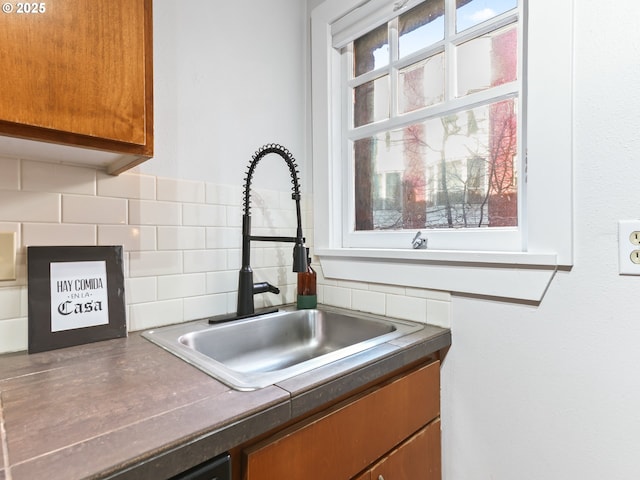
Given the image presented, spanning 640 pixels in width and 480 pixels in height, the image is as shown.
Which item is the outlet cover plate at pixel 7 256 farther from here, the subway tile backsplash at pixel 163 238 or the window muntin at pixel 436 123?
the window muntin at pixel 436 123

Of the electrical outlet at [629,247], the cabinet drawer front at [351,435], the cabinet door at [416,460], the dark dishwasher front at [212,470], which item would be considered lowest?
the cabinet door at [416,460]

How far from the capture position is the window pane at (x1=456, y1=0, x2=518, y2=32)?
101 centimetres

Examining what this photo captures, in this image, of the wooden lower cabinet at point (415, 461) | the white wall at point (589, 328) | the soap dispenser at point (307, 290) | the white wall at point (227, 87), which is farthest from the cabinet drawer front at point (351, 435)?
the white wall at point (227, 87)

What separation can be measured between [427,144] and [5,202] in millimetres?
1213

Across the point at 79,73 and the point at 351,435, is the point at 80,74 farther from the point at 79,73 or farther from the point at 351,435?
the point at 351,435

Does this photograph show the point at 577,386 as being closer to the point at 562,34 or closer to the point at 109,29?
the point at 562,34

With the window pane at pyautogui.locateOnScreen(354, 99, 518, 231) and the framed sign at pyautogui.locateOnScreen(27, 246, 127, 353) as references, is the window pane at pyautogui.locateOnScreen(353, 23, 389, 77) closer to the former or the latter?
the window pane at pyautogui.locateOnScreen(354, 99, 518, 231)

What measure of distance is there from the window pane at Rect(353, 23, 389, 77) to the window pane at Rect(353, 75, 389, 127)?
60mm

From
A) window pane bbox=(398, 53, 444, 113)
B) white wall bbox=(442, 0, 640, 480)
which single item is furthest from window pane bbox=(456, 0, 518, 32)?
white wall bbox=(442, 0, 640, 480)

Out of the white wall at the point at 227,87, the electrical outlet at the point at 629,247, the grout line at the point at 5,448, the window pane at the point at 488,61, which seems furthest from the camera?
the white wall at the point at 227,87

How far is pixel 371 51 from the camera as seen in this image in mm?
1372

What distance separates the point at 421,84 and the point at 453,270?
2.17 feet

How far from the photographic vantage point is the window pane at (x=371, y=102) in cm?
134

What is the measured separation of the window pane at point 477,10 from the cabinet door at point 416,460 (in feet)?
3.99
